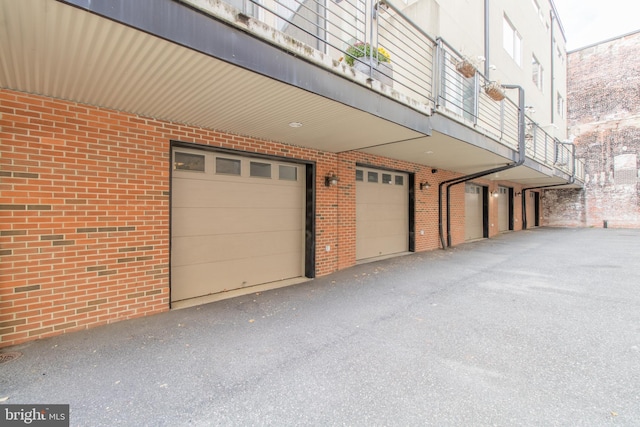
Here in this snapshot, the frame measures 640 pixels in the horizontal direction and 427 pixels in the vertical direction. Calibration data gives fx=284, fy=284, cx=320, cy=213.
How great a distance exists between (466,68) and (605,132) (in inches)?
667

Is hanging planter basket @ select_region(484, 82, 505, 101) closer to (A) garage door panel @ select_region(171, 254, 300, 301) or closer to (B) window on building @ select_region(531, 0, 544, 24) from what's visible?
(A) garage door panel @ select_region(171, 254, 300, 301)

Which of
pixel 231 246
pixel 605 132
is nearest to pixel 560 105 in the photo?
pixel 605 132

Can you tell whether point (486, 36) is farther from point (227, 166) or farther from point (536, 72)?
point (227, 166)

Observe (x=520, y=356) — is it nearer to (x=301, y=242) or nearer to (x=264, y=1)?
(x=301, y=242)

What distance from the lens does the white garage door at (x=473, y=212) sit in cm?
1055

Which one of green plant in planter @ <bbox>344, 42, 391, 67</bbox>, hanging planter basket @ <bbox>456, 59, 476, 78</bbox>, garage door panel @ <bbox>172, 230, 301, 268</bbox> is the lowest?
garage door panel @ <bbox>172, 230, 301, 268</bbox>

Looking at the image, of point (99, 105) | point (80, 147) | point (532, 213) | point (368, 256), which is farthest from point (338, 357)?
point (532, 213)

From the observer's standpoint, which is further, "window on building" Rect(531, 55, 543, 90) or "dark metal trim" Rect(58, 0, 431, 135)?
"window on building" Rect(531, 55, 543, 90)

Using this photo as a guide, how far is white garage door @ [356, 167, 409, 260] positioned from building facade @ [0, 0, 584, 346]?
0.20 m

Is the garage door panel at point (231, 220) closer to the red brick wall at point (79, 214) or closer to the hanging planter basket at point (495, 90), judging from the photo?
the red brick wall at point (79, 214)

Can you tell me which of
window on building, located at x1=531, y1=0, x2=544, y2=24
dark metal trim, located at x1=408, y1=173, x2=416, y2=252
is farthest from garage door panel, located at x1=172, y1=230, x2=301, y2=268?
window on building, located at x1=531, y1=0, x2=544, y2=24

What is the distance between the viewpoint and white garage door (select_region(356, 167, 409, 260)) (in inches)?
262

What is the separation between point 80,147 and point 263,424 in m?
3.39

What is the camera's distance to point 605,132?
16219mm
